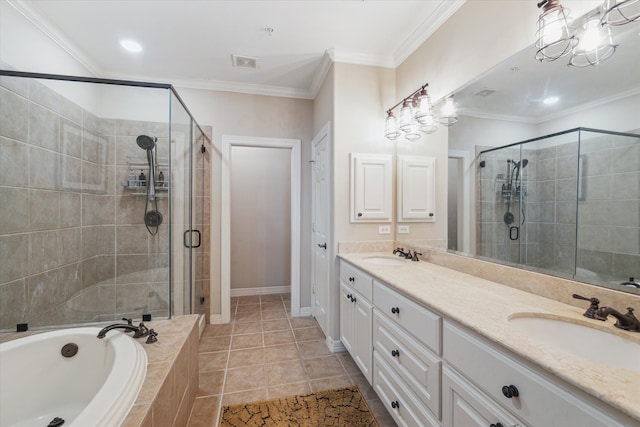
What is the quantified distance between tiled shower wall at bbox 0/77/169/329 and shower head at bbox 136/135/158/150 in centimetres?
4

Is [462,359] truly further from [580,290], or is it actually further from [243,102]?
[243,102]

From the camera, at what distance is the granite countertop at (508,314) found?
0.60 metres

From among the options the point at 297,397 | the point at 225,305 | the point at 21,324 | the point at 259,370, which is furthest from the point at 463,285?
the point at 21,324

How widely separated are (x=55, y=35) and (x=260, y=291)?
347 cm

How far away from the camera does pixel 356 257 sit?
2.20 meters

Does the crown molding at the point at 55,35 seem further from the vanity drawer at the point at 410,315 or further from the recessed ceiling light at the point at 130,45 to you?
the vanity drawer at the point at 410,315

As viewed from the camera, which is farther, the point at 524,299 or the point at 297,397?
the point at 297,397

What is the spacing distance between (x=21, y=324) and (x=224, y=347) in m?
1.40

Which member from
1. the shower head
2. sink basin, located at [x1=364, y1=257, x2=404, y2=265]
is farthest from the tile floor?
the shower head

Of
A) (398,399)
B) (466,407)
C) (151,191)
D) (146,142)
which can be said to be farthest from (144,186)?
(466,407)

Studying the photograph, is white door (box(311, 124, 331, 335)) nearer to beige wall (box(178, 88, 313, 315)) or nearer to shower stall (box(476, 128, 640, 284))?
beige wall (box(178, 88, 313, 315))

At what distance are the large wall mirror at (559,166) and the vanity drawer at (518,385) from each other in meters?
0.61

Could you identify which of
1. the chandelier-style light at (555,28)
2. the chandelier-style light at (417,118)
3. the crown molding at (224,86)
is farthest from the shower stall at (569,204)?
the crown molding at (224,86)

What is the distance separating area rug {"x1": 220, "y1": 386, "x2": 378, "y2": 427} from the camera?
1.58 metres
